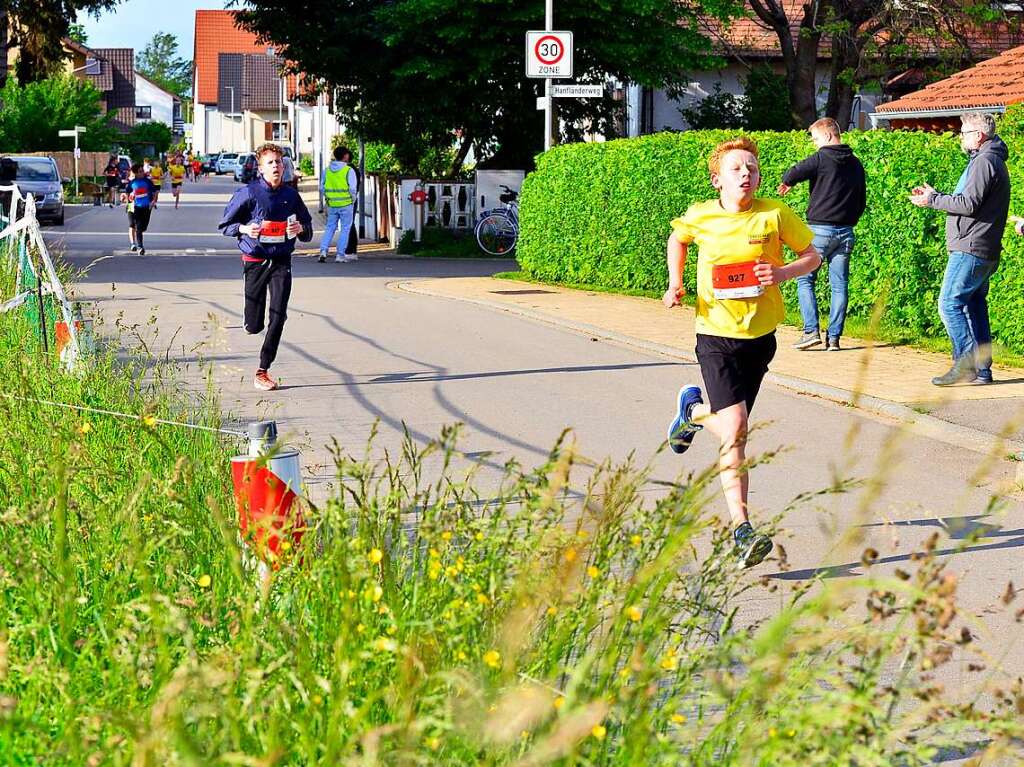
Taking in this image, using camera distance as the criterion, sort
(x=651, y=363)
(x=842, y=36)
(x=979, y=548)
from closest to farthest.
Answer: (x=979, y=548)
(x=651, y=363)
(x=842, y=36)

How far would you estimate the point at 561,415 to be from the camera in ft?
34.3

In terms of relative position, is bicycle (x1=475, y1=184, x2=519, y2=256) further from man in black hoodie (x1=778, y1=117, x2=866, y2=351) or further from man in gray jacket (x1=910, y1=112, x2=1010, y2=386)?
man in gray jacket (x1=910, y1=112, x2=1010, y2=386)

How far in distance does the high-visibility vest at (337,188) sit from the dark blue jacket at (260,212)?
13341 mm

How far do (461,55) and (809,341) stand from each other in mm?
15516

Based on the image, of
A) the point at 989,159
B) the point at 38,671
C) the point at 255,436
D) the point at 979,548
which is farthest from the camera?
the point at 989,159

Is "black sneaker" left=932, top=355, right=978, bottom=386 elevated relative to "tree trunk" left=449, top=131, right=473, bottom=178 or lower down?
lower down

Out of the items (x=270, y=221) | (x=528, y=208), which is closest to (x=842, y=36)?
(x=528, y=208)

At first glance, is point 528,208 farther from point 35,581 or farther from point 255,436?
point 35,581

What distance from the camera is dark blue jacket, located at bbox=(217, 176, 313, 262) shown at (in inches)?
456

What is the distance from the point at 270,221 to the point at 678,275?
5244 mm

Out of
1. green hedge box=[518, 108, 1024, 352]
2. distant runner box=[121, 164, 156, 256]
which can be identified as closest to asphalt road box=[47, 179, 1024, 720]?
green hedge box=[518, 108, 1024, 352]

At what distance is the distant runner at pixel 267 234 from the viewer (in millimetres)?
11547

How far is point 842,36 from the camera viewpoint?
1260 inches

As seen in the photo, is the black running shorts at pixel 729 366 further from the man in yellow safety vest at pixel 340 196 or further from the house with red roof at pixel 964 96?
the house with red roof at pixel 964 96
